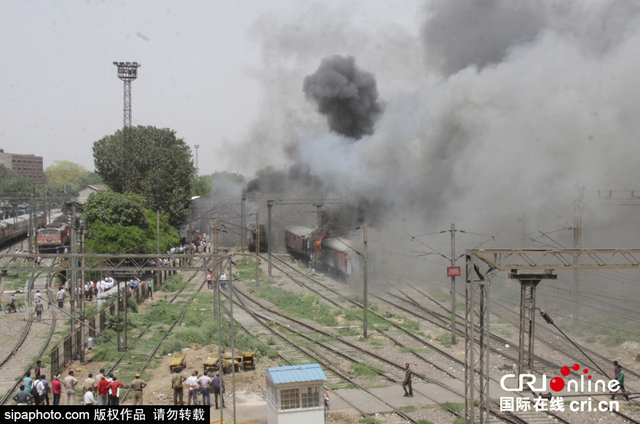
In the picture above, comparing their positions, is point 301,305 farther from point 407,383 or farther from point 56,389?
point 56,389

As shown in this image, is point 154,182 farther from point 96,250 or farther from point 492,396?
point 492,396

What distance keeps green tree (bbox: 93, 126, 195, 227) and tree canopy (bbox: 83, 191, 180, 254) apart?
995 cm

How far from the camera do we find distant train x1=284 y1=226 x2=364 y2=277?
106ft

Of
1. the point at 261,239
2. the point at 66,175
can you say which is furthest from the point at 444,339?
the point at 66,175

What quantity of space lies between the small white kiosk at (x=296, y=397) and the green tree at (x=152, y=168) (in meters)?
38.9

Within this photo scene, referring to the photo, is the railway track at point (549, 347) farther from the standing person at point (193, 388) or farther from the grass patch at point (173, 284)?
the grass patch at point (173, 284)

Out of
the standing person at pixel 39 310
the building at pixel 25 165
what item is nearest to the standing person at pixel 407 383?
the standing person at pixel 39 310

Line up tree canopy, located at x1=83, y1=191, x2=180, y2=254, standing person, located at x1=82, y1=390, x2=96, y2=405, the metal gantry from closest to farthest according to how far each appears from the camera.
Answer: the metal gantry → standing person, located at x1=82, y1=390, x2=96, y2=405 → tree canopy, located at x1=83, y1=191, x2=180, y2=254

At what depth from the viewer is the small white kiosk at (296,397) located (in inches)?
508

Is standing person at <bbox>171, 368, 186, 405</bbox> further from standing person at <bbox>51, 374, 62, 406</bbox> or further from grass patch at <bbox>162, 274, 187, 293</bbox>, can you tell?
grass patch at <bbox>162, 274, 187, 293</bbox>

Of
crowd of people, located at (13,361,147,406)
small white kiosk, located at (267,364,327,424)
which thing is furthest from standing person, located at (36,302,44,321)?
small white kiosk, located at (267,364,327,424)

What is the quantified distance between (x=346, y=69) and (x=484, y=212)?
83.8 ft

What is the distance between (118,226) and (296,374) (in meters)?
25.9

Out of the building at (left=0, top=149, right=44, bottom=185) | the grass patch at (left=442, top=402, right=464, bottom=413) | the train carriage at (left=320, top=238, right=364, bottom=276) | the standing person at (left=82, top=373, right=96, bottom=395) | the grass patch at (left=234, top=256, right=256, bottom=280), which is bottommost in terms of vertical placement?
the grass patch at (left=442, top=402, right=464, bottom=413)
